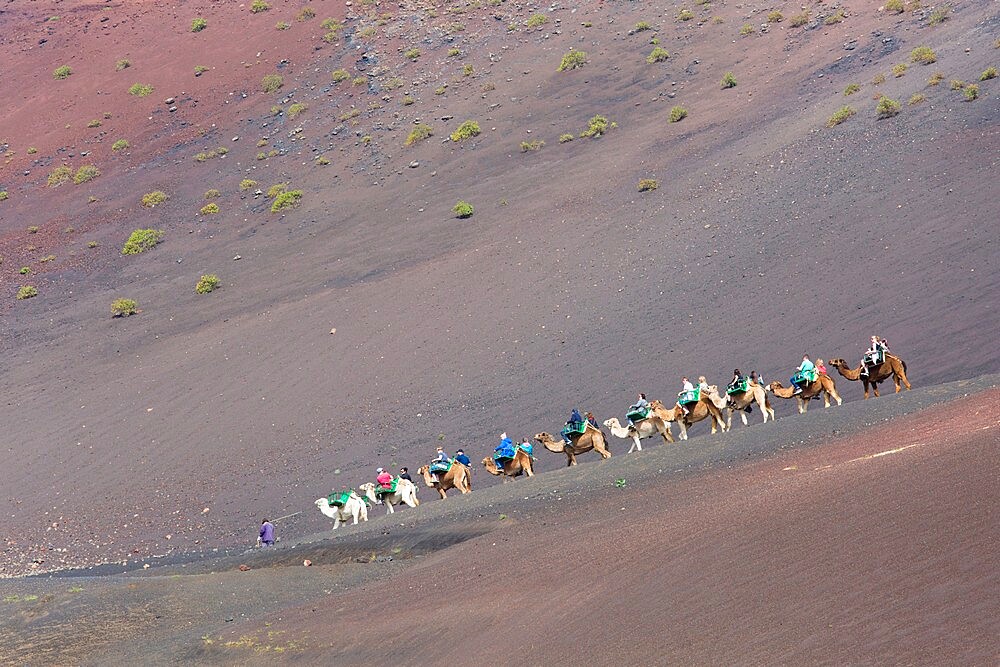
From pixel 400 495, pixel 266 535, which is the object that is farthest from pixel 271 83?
pixel 266 535

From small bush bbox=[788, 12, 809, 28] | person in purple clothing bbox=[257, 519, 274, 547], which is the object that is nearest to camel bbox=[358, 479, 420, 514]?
person in purple clothing bbox=[257, 519, 274, 547]

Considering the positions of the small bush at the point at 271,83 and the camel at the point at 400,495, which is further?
the small bush at the point at 271,83

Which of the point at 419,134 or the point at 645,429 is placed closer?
the point at 645,429

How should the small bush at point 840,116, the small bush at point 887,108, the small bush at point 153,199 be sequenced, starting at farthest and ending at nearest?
the small bush at point 153,199 < the small bush at point 840,116 < the small bush at point 887,108

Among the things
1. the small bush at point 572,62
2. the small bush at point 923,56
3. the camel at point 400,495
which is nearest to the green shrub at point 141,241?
the small bush at point 572,62

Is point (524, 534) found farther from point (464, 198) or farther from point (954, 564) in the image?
point (464, 198)

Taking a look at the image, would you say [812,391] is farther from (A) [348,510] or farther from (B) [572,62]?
(B) [572,62]

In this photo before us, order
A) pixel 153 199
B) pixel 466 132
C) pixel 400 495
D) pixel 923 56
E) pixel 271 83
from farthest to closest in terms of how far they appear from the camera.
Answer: pixel 271 83, pixel 153 199, pixel 466 132, pixel 923 56, pixel 400 495

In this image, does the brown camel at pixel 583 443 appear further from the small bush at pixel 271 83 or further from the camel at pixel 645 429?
the small bush at pixel 271 83
